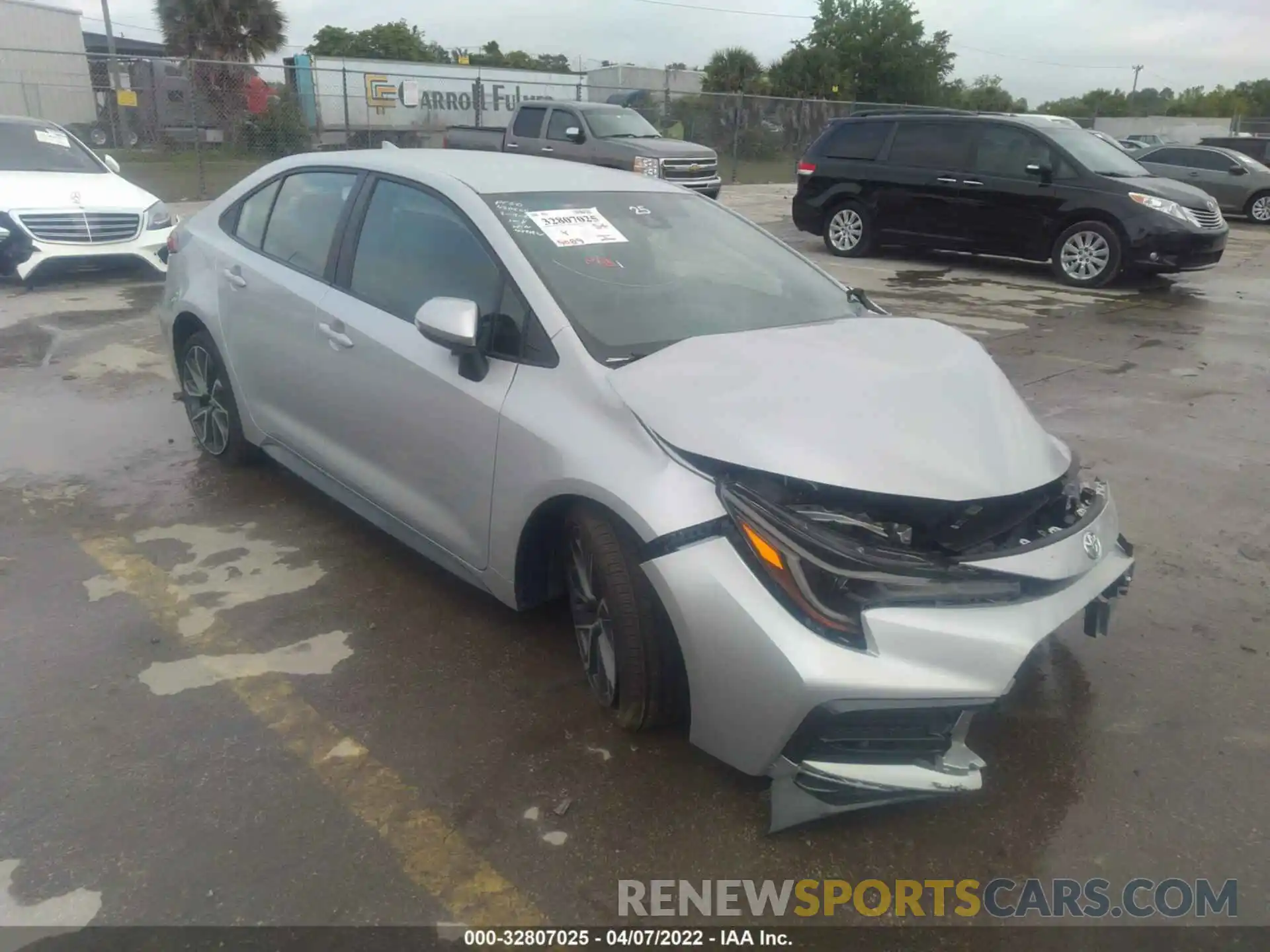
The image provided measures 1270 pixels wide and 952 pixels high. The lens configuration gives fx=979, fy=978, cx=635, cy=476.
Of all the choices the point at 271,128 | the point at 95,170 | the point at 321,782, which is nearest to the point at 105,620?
the point at 321,782

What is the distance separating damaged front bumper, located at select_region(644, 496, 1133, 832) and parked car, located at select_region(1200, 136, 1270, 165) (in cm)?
2604

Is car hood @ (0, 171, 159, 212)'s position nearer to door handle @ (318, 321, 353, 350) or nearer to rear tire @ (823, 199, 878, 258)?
door handle @ (318, 321, 353, 350)

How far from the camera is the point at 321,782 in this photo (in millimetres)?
2668

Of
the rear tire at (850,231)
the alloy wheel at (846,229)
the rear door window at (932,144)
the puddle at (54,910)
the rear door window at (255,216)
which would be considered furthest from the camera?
the alloy wheel at (846,229)

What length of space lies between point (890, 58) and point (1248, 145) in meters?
26.8

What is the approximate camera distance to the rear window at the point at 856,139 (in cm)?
1234

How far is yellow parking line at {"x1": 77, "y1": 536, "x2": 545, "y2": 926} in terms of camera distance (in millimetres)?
2293

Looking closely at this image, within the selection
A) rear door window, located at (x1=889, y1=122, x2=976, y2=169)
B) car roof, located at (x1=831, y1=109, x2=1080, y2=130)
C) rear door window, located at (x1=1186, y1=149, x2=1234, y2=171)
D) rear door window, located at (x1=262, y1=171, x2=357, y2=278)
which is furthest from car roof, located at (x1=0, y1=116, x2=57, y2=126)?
rear door window, located at (x1=1186, y1=149, x2=1234, y2=171)

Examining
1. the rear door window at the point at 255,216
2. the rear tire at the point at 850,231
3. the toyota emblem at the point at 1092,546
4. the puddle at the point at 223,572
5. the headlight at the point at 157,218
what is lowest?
the puddle at the point at 223,572

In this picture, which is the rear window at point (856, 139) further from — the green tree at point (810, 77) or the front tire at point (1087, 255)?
the green tree at point (810, 77)

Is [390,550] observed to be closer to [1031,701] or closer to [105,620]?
[105,620]

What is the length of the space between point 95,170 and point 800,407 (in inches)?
402

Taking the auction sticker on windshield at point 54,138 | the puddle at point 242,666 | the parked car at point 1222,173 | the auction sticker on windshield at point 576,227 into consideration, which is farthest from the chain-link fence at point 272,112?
the puddle at point 242,666

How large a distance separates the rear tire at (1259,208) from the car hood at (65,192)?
2026 cm
